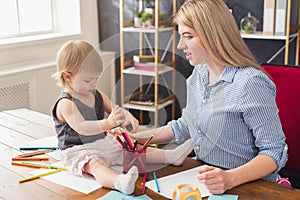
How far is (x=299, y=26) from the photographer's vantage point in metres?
3.25

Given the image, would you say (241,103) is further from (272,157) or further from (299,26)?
(299,26)

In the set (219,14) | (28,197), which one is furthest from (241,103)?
(28,197)

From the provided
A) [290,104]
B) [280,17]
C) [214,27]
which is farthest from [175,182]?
[280,17]

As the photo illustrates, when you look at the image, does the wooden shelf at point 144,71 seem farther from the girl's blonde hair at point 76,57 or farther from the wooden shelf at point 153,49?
the girl's blonde hair at point 76,57

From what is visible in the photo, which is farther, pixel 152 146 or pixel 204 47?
pixel 152 146

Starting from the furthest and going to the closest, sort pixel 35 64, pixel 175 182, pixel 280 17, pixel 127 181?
1. pixel 35 64
2. pixel 280 17
3. pixel 175 182
4. pixel 127 181

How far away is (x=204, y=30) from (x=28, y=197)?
2.44 ft

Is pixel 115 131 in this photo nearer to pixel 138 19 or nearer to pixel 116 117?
pixel 116 117

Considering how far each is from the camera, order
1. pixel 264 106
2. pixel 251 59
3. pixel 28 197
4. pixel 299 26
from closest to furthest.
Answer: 1. pixel 28 197
2. pixel 264 106
3. pixel 251 59
4. pixel 299 26

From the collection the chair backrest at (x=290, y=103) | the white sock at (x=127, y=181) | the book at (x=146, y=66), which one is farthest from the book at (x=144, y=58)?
the white sock at (x=127, y=181)

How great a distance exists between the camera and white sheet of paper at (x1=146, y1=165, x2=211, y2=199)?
4.35 ft

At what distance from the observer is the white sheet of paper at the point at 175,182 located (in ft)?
4.35

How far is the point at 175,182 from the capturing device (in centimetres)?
139

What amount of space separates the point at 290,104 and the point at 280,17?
56.3 inches
